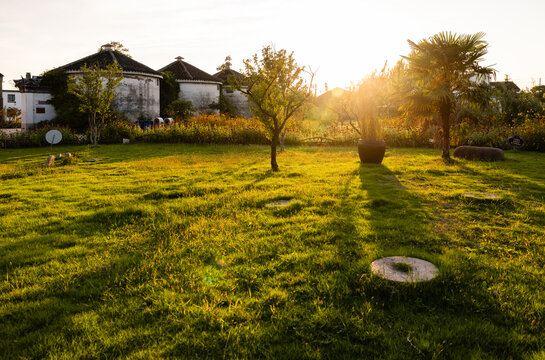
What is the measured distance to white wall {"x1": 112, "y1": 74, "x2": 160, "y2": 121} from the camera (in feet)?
105

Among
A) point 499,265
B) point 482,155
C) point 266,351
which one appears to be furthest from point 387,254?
point 482,155

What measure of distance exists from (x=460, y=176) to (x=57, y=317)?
1096 cm

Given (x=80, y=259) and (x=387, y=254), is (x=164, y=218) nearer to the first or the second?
(x=80, y=259)

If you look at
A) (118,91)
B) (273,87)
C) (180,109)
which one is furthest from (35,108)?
(273,87)

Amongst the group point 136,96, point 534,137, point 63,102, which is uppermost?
point 136,96

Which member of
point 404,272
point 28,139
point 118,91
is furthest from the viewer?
point 118,91

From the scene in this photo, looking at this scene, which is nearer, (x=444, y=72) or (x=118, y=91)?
(x=444, y=72)

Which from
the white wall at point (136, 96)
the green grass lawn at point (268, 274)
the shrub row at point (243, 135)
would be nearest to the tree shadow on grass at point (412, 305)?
the green grass lawn at point (268, 274)

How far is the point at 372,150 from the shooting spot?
13242 mm

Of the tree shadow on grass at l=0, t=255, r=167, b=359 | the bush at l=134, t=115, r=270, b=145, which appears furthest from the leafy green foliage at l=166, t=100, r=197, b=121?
the tree shadow on grass at l=0, t=255, r=167, b=359

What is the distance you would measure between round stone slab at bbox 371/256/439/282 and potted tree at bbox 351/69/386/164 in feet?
→ 30.7

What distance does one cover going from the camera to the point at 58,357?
9.47 ft

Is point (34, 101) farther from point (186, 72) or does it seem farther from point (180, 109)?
point (186, 72)

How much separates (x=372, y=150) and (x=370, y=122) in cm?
110
